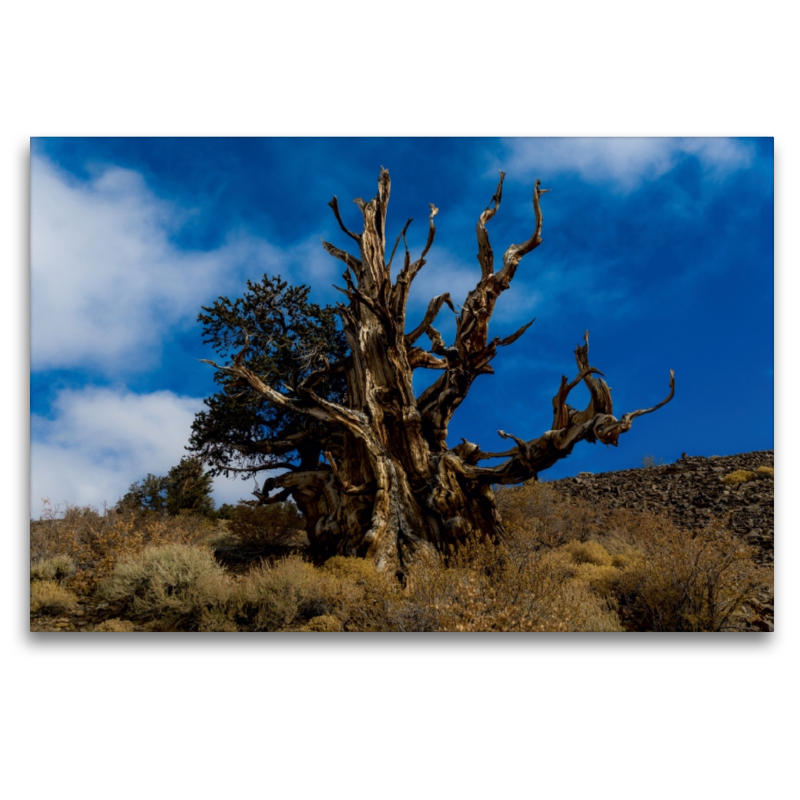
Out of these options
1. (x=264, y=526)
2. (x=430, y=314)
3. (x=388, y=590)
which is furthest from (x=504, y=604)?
(x=264, y=526)

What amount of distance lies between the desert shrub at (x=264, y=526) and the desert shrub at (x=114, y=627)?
15.3 feet

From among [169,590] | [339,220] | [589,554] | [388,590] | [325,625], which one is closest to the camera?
[325,625]

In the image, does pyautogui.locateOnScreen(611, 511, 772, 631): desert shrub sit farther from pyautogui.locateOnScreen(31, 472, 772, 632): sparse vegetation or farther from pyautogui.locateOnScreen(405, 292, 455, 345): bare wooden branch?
pyautogui.locateOnScreen(405, 292, 455, 345): bare wooden branch

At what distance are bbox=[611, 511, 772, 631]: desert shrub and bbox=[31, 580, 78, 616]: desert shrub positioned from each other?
504 cm

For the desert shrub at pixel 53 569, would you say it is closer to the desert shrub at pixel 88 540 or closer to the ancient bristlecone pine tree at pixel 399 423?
the desert shrub at pixel 88 540

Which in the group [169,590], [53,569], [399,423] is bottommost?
[169,590]

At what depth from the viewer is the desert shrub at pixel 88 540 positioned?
5409mm

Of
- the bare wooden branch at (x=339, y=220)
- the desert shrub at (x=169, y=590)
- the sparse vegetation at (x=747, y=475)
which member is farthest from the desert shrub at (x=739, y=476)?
the desert shrub at (x=169, y=590)

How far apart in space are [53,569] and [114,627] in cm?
107

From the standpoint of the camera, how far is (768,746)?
14.3 ft

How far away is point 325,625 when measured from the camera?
4762mm

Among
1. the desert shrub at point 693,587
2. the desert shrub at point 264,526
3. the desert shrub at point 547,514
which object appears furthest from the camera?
the desert shrub at point 264,526

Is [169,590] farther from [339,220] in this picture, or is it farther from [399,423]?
[339,220]
